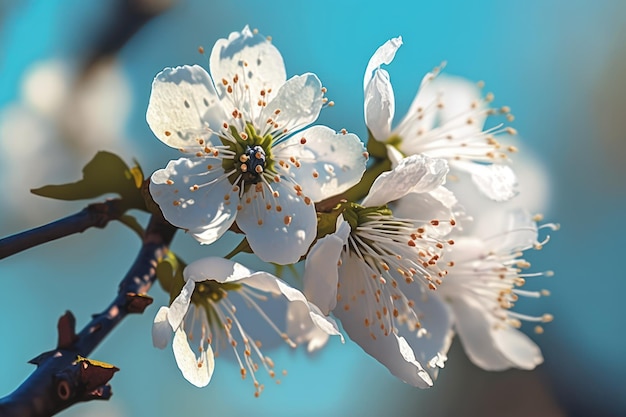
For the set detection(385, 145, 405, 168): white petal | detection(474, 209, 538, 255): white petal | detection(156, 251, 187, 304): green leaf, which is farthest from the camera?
detection(474, 209, 538, 255): white petal

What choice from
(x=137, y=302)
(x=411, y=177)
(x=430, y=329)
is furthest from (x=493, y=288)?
(x=137, y=302)

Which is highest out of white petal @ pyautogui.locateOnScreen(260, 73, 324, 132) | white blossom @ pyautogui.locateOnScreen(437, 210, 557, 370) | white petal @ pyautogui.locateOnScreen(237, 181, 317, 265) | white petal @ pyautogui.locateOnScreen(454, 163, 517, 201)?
white petal @ pyautogui.locateOnScreen(260, 73, 324, 132)

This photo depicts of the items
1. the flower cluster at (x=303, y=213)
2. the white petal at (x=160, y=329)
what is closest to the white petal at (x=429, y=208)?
the flower cluster at (x=303, y=213)

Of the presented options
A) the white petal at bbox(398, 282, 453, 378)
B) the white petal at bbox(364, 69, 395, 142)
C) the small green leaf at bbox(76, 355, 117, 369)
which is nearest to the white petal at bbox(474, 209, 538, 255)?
the white petal at bbox(398, 282, 453, 378)

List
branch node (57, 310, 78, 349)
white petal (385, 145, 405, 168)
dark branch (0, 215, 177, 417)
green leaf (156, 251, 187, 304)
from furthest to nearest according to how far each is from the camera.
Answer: white petal (385, 145, 405, 168), green leaf (156, 251, 187, 304), branch node (57, 310, 78, 349), dark branch (0, 215, 177, 417)

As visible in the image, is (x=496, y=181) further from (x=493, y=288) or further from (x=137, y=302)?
(x=137, y=302)

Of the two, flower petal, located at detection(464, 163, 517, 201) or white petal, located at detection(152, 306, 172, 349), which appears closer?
white petal, located at detection(152, 306, 172, 349)

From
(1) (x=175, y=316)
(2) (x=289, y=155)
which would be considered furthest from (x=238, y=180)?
(1) (x=175, y=316)

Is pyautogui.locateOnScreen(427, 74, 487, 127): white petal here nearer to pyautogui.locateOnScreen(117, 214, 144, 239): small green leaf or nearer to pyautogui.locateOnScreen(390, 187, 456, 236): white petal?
pyautogui.locateOnScreen(390, 187, 456, 236): white petal

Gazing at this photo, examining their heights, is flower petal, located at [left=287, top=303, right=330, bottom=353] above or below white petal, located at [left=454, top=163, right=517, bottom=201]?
below
